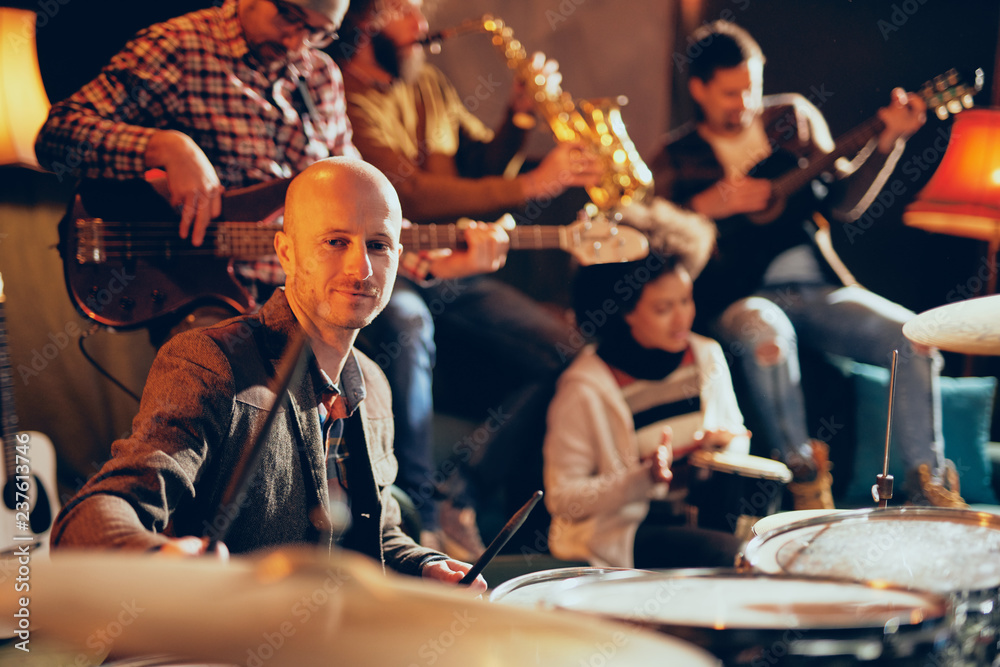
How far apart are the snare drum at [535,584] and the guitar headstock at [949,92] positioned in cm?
263

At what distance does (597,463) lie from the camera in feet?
8.89

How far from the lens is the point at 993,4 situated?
329 centimetres

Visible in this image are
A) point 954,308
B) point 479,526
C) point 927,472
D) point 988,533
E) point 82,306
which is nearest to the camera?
point 988,533

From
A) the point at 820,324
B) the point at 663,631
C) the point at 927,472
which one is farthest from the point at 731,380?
the point at 663,631

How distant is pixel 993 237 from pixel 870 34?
907mm

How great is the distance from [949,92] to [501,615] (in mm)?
3126

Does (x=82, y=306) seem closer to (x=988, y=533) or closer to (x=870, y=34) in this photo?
(x=988, y=533)

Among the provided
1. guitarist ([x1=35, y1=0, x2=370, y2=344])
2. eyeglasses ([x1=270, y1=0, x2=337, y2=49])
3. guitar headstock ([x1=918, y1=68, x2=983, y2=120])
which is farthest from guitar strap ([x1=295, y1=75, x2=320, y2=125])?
guitar headstock ([x1=918, y1=68, x2=983, y2=120])

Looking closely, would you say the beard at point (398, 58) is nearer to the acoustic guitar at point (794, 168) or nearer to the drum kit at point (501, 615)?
the acoustic guitar at point (794, 168)

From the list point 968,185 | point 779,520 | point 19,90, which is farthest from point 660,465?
point 19,90

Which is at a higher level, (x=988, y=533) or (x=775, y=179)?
(x=775, y=179)

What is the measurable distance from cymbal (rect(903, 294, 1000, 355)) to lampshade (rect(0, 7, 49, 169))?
7.04 ft

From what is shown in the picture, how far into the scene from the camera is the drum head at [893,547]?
4.04 feet

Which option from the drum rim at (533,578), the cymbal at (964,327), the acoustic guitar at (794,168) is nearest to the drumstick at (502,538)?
the drum rim at (533,578)
